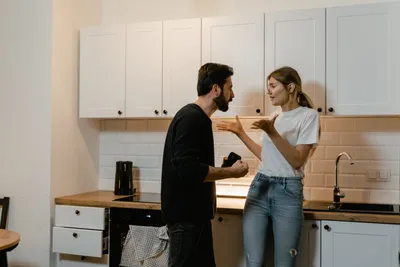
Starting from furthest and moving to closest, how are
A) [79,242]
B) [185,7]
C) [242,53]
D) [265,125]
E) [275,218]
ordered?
[185,7]
[79,242]
[242,53]
[275,218]
[265,125]

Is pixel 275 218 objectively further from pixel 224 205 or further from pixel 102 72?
pixel 102 72

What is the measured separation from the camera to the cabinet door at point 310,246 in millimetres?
2516

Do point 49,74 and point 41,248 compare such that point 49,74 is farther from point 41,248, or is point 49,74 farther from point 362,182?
point 362,182

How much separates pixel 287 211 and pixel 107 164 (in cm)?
178

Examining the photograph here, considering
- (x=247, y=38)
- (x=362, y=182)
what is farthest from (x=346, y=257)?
(x=247, y=38)

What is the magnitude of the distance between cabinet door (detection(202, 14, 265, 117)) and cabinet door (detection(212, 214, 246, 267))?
0.71 metres

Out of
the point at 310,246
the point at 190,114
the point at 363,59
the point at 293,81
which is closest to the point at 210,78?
the point at 190,114

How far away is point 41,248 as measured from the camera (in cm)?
314

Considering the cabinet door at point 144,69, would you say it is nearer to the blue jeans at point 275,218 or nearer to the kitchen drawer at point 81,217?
the kitchen drawer at point 81,217

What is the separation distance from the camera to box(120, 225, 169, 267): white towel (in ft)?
8.98

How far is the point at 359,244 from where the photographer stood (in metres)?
2.44

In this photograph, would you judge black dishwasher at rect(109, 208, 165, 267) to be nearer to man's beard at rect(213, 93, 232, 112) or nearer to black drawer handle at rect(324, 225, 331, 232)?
man's beard at rect(213, 93, 232, 112)

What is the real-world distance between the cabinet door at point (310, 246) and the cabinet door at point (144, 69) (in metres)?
1.30

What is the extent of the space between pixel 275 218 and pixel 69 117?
5.76 ft
